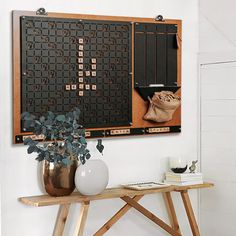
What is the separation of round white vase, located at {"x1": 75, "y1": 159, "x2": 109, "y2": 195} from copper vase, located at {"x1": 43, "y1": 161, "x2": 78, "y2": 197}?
0.04 m

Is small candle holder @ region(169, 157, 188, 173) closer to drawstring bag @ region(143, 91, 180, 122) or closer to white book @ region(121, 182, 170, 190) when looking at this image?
white book @ region(121, 182, 170, 190)

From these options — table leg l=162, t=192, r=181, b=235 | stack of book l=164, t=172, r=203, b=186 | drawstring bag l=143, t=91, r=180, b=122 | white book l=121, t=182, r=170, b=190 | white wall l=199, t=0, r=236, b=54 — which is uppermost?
white wall l=199, t=0, r=236, b=54

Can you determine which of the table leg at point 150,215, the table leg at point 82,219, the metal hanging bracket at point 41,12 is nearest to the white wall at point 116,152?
the metal hanging bracket at point 41,12

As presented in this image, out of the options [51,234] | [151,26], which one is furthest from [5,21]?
[51,234]

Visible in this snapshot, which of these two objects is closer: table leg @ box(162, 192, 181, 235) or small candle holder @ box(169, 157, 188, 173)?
small candle holder @ box(169, 157, 188, 173)

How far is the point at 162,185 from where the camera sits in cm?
414

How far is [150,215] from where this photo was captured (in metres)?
4.23

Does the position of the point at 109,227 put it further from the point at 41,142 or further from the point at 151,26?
the point at 151,26

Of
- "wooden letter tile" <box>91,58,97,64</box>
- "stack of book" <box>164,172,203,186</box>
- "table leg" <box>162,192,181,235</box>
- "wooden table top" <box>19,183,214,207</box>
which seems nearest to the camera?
Result: "wooden table top" <box>19,183,214,207</box>

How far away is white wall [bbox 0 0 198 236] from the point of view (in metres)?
3.76

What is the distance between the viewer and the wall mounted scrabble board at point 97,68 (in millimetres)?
3793

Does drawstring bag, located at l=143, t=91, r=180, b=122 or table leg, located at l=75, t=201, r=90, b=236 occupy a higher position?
drawstring bag, located at l=143, t=91, r=180, b=122

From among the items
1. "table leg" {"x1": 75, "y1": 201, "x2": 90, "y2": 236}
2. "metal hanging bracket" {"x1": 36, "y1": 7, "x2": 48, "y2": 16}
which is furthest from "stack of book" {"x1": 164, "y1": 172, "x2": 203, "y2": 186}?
"metal hanging bracket" {"x1": 36, "y1": 7, "x2": 48, "y2": 16}

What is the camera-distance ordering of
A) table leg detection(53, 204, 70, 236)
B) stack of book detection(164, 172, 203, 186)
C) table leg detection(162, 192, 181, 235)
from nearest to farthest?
table leg detection(53, 204, 70, 236) < stack of book detection(164, 172, 203, 186) < table leg detection(162, 192, 181, 235)
